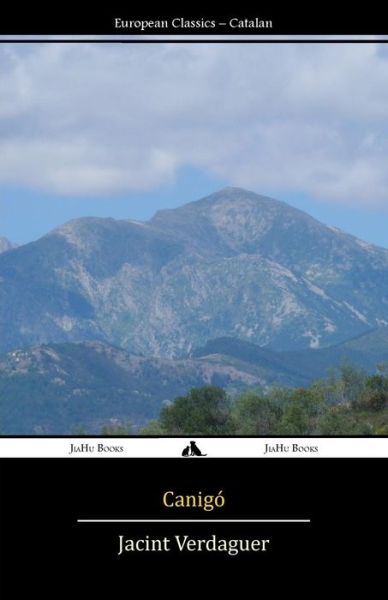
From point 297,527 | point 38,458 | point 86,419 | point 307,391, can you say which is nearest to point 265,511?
point 297,527

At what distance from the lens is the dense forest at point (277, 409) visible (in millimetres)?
60750

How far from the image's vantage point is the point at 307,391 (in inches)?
2936

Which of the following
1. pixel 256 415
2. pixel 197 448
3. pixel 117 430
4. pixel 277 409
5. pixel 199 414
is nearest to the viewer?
pixel 197 448

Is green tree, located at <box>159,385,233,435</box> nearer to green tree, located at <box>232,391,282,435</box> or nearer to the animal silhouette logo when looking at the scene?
green tree, located at <box>232,391,282,435</box>

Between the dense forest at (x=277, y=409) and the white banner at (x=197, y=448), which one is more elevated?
the dense forest at (x=277, y=409)

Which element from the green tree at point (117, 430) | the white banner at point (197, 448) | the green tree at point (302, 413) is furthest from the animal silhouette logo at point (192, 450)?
the green tree at point (117, 430)

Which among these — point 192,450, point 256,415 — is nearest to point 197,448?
point 192,450

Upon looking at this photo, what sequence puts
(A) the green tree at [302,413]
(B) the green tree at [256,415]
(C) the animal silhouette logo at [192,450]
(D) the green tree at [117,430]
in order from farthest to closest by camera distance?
1. (D) the green tree at [117,430]
2. (B) the green tree at [256,415]
3. (A) the green tree at [302,413]
4. (C) the animal silhouette logo at [192,450]

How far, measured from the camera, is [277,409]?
7012 cm

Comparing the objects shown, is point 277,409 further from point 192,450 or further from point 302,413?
point 192,450

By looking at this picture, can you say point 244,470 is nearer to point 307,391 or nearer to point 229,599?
point 229,599

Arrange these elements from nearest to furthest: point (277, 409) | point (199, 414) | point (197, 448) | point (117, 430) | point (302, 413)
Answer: point (197, 448) < point (302, 413) < point (199, 414) < point (277, 409) < point (117, 430)

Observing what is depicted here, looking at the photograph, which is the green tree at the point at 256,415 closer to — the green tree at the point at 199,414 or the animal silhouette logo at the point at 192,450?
the green tree at the point at 199,414

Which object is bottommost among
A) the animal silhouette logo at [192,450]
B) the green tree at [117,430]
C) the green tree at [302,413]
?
the animal silhouette logo at [192,450]
